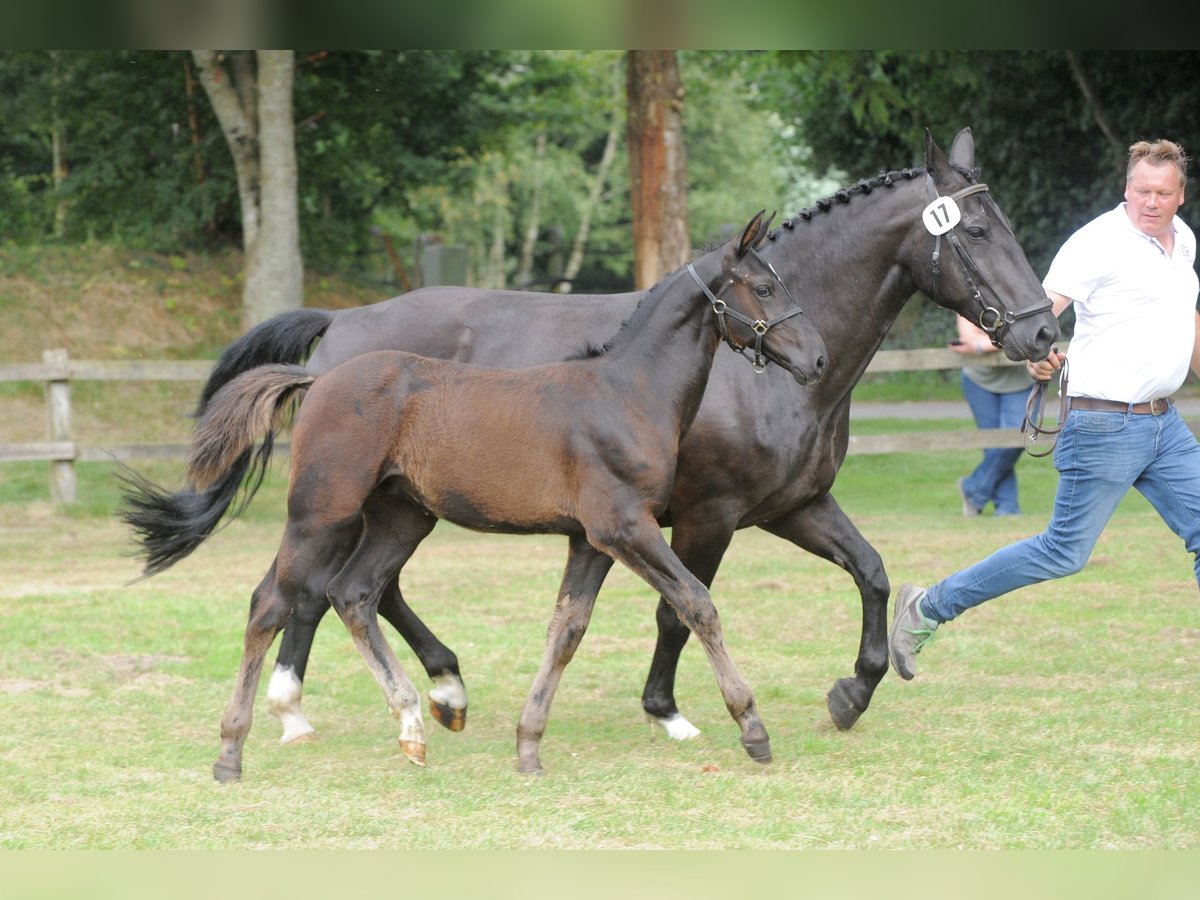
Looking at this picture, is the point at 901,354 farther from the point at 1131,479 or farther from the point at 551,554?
the point at 1131,479

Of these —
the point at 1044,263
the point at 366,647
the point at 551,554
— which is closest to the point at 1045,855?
the point at 366,647

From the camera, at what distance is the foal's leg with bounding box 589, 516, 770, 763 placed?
16.7ft

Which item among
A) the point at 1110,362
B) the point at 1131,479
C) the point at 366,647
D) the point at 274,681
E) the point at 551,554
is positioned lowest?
the point at 551,554

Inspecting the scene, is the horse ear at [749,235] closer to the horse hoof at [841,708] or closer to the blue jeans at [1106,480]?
the blue jeans at [1106,480]

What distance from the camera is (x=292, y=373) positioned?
557 cm

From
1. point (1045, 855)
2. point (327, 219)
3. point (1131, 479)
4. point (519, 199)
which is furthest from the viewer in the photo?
point (519, 199)

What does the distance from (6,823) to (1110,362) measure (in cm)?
414

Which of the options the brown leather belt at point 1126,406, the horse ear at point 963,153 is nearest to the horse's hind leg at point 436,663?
the brown leather belt at point 1126,406

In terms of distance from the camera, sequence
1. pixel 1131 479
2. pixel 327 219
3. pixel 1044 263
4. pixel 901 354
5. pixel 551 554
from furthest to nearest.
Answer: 1. pixel 1044 263
2. pixel 327 219
3. pixel 901 354
4. pixel 551 554
5. pixel 1131 479

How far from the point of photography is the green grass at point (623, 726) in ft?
14.9

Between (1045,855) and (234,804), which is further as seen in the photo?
(234,804)

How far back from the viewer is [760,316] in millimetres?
5148

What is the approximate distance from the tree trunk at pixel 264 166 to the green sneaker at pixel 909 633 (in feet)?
27.5

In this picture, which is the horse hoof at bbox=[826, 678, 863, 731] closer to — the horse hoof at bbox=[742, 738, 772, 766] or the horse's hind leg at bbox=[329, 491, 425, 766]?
the horse hoof at bbox=[742, 738, 772, 766]
